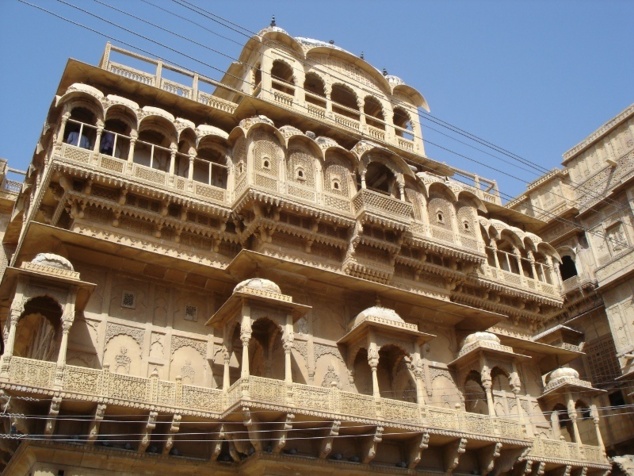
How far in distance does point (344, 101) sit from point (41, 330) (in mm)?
10969

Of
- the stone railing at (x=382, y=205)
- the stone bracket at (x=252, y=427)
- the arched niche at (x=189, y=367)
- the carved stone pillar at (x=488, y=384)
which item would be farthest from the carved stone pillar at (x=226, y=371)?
the carved stone pillar at (x=488, y=384)

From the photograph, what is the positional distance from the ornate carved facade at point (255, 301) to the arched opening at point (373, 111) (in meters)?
1.09

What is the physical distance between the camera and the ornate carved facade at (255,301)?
11508 mm

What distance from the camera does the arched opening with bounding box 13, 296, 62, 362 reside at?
12148mm

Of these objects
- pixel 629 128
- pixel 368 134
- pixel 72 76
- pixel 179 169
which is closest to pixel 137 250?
pixel 179 169

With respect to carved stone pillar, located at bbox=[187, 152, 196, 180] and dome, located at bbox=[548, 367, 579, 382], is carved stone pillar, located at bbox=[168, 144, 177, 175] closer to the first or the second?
carved stone pillar, located at bbox=[187, 152, 196, 180]

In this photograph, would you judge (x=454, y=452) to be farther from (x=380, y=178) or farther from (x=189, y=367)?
(x=380, y=178)

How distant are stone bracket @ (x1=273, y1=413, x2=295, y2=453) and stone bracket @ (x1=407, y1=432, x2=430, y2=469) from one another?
9.96ft

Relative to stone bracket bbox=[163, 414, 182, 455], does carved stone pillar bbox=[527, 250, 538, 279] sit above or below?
above

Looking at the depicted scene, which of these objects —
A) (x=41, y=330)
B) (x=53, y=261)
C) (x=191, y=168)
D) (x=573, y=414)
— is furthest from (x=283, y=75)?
(x=573, y=414)

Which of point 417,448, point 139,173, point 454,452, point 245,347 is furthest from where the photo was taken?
point 454,452

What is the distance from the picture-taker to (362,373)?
14930 mm

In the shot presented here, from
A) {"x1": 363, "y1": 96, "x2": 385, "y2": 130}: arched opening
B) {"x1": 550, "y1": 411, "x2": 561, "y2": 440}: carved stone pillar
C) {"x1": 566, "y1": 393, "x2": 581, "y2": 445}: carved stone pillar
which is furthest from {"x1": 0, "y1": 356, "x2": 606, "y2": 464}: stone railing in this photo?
{"x1": 363, "y1": 96, "x2": 385, "y2": 130}: arched opening

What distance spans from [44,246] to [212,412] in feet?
→ 15.3
